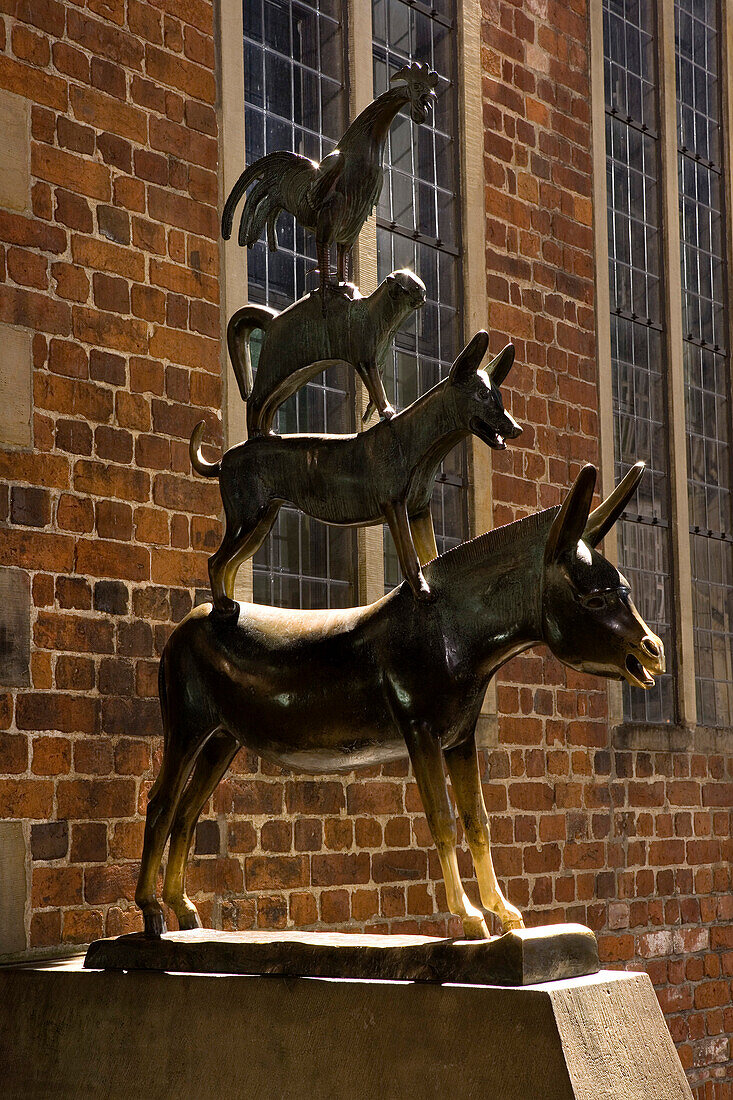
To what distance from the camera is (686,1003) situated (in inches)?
267

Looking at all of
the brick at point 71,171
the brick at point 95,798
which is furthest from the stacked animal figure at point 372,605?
the brick at point 71,171

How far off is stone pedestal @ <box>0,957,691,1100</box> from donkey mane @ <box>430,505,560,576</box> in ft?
2.50

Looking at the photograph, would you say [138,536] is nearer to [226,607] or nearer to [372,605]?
[226,607]

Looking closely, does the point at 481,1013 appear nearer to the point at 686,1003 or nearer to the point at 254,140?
the point at 254,140

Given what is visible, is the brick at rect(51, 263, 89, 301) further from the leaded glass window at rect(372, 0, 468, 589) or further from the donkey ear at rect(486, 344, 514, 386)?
the donkey ear at rect(486, 344, 514, 386)

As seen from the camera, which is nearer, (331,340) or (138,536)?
(331,340)

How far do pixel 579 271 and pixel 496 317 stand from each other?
2.55ft

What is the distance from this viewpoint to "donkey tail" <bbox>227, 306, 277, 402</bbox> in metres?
3.12

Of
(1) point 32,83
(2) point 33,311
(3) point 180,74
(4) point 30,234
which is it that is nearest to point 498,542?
(2) point 33,311

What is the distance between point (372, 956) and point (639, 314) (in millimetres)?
5517

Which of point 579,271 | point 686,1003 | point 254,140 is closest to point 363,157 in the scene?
point 254,140

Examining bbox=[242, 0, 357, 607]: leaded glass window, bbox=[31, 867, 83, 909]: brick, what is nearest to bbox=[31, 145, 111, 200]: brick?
bbox=[242, 0, 357, 607]: leaded glass window

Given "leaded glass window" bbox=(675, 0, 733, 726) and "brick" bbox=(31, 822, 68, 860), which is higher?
"leaded glass window" bbox=(675, 0, 733, 726)

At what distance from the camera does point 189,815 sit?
302 centimetres
